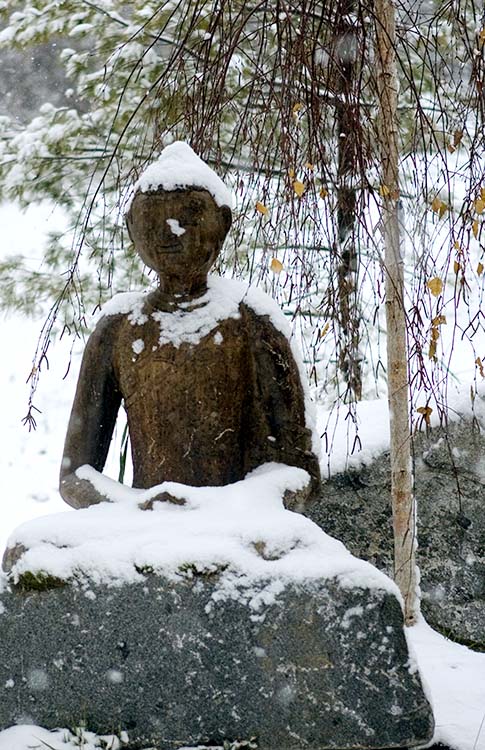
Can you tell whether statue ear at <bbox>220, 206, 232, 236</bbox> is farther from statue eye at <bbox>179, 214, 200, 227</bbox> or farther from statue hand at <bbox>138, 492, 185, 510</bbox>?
statue hand at <bbox>138, 492, 185, 510</bbox>

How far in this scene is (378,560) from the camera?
3979 mm

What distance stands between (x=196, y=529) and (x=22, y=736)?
1.81 ft

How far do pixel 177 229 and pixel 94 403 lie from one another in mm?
531

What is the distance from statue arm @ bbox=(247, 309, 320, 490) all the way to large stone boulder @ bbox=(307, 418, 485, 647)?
4.50ft

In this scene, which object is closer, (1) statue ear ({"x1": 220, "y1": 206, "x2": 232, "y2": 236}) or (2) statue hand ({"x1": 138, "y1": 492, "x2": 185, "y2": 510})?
(2) statue hand ({"x1": 138, "y1": 492, "x2": 185, "y2": 510})

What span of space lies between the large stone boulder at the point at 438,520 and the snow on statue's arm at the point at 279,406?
1369 millimetres

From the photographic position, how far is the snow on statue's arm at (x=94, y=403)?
8.52 feet

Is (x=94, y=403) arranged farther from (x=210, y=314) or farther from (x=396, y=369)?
(x=396, y=369)

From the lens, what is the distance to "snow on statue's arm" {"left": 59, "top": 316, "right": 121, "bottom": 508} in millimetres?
2598

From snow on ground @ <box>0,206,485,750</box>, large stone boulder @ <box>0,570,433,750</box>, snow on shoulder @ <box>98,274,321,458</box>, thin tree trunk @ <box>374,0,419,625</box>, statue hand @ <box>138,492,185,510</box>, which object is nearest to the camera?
large stone boulder @ <box>0,570,433,750</box>

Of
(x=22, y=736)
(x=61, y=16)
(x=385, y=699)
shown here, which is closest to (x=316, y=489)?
(x=385, y=699)

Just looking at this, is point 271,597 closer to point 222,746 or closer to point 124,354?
point 222,746

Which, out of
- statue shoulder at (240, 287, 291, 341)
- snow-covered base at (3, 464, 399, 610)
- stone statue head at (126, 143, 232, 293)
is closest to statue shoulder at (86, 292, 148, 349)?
stone statue head at (126, 143, 232, 293)

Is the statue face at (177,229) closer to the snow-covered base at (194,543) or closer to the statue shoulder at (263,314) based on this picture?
the statue shoulder at (263,314)
